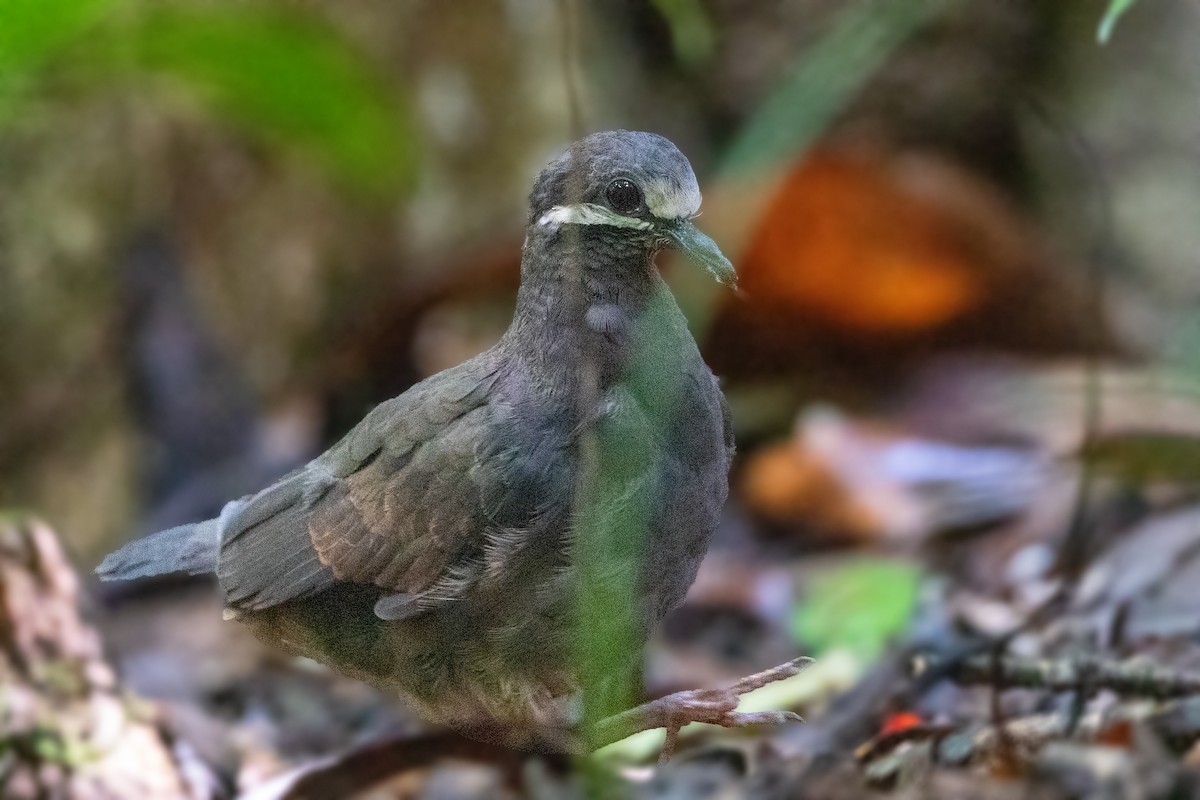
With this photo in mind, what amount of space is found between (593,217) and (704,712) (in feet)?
2.84

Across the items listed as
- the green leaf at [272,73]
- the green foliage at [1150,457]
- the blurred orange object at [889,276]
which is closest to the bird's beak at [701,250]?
the green leaf at [272,73]

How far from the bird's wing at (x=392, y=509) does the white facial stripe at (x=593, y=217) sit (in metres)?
0.35

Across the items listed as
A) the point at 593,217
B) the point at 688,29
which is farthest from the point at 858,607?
the point at 593,217

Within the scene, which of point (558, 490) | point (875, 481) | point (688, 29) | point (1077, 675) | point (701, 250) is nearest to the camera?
point (701, 250)

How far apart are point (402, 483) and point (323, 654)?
38 cm

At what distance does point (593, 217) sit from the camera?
223 centimetres

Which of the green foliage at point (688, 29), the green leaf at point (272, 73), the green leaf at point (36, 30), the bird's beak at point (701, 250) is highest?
the green leaf at point (36, 30)

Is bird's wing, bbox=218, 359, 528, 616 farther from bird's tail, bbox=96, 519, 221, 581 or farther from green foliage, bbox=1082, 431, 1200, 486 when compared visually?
green foliage, bbox=1082, 431, 1200, 486

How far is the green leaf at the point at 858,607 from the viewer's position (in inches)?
171

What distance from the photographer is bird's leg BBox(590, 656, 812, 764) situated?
2170mm

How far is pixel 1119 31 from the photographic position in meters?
6.71

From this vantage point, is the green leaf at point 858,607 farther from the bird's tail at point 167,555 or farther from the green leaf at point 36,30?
the green leaf at point 36,30

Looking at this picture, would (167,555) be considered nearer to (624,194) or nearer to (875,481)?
(624,194)

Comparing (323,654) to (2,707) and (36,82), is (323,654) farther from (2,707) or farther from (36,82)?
(36,82)
